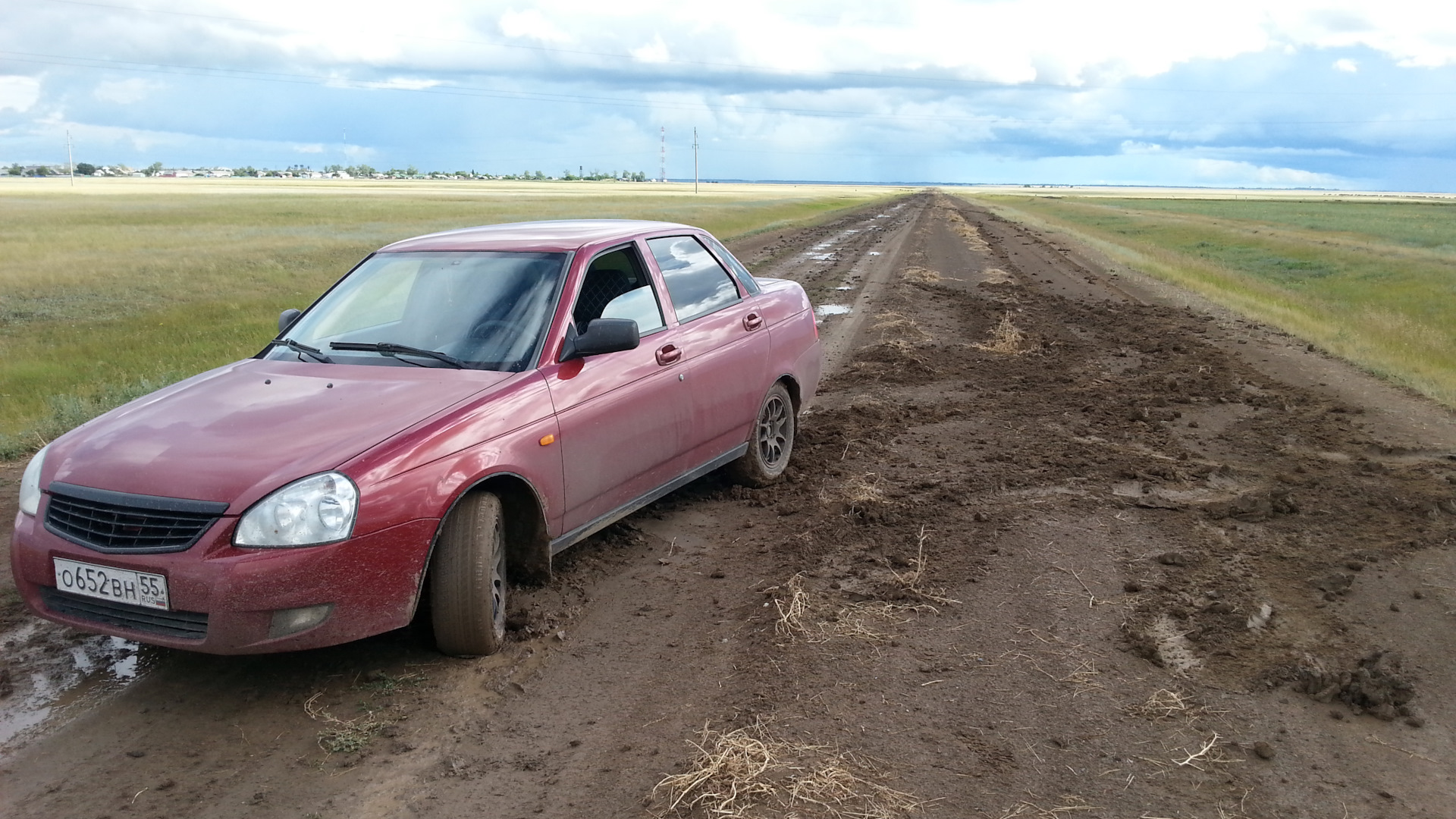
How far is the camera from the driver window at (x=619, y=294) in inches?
207

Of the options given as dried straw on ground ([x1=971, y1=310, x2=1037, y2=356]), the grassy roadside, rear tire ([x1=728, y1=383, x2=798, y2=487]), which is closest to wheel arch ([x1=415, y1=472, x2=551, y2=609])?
rear tire ([x1=728, y1=383, x2=798, y2=487])

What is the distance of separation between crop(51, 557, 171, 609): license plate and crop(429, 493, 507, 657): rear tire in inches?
36.5

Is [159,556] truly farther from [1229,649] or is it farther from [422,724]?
[1229,649]

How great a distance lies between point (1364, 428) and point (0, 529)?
923cm

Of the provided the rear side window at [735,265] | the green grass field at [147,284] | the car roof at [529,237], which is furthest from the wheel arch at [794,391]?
the green grass field at [147,284]

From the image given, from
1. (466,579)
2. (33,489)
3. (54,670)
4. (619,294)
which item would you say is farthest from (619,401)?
(54,670)

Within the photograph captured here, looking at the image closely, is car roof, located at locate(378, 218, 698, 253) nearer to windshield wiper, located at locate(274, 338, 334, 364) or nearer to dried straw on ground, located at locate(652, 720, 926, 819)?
windshield wiper, located at locate(274, 338, 334, 364)

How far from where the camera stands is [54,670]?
166 inches

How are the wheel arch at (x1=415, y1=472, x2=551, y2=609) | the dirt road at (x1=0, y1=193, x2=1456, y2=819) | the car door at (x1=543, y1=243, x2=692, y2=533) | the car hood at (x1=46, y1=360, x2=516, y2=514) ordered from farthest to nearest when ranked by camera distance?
the car door at (x1=543, y1=243, x2=692, y2=533) < the wheel arch at (x1=415, y1=472, x2=551, y2=609) < the car hood at (x1=46, y1=360, x2=516, y2=514) < the dirt road at (x1=0, y1=193, x2=1456, y2=819)

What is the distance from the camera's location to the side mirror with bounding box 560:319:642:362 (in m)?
4.80

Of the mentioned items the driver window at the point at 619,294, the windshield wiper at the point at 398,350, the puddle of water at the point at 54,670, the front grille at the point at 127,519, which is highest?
the driver window at the point at 619,294

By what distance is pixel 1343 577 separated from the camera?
512cm

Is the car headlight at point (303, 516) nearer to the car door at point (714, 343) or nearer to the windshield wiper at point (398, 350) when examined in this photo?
the windshield wiper at point (398, 350)

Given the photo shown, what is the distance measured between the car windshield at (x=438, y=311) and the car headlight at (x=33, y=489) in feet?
3.89
